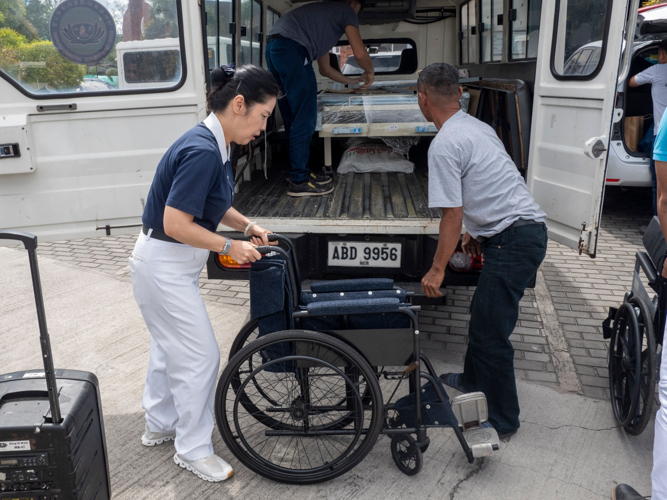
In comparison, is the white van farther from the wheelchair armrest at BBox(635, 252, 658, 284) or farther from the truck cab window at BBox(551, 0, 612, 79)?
the wheelchair armrest at BBox(635, 252, 658, 284)

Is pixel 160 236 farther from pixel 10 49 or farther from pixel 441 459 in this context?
pixel 441 459

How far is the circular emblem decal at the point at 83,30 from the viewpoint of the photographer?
2.90 m

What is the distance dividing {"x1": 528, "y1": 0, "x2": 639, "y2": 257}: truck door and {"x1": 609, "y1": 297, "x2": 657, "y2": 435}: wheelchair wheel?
43 cm

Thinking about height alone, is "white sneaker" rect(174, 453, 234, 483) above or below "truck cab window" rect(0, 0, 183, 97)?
below

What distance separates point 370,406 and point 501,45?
4255 mm

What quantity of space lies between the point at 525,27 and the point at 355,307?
3749mm

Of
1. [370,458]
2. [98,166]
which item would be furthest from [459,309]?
[98,166]

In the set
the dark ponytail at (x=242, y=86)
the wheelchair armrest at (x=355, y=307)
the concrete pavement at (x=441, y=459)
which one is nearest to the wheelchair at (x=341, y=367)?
the wheelchair armrest at (x=355, y=307)

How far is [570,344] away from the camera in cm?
397

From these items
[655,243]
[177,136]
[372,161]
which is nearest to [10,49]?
[177,136]

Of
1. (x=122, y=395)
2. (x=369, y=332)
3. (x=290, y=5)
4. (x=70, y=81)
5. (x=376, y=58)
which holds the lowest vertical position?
(x=122, y=395)

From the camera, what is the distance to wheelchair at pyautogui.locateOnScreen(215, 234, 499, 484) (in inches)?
92.9

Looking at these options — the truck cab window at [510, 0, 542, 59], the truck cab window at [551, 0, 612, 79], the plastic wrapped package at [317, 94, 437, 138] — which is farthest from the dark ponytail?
the truck cab window at [510, 0, 542, 59]

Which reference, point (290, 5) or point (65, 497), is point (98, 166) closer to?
point (65, 497)
